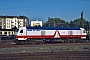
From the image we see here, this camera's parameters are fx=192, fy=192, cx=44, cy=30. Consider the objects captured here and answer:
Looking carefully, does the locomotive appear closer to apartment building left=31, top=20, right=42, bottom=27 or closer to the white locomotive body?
the white locomotive body

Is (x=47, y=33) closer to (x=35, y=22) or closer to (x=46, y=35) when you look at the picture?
(x=46, y=35)

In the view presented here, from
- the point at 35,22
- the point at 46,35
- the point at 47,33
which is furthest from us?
the point at 35,22

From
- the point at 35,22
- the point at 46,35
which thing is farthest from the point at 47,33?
the point at 35,22

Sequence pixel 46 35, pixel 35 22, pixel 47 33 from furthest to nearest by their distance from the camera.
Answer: pixel 35 22
pixel 47 33
pixel 46 35

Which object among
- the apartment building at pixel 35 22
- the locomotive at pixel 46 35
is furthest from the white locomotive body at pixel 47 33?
the apartment building at pixel 35 22

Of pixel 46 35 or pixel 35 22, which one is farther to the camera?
pixel 35 22

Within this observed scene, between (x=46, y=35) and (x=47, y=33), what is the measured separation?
1.49ft

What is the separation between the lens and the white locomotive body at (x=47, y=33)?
1406 inches

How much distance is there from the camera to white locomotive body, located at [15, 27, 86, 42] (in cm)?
3572

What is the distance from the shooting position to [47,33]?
37.7 m

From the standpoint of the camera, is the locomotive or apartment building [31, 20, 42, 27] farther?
apartment building [31, 20, 42, 27]

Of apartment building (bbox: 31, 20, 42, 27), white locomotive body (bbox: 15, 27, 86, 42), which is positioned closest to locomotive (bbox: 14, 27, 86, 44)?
white locomotive body (bbox: 15, 27, 86, 42)

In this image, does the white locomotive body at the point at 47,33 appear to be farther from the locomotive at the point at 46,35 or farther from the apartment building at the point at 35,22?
the apartment building at the point at 35,22

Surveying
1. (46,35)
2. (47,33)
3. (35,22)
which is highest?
(35,22)
